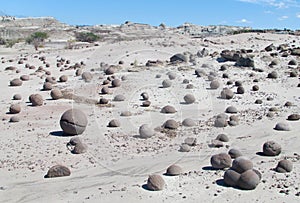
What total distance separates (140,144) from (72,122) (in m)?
2.19

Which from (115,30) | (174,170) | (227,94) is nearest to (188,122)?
(174,170)

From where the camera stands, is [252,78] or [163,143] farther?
[252,78]

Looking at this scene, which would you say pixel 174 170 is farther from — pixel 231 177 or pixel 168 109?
pixel 168 109

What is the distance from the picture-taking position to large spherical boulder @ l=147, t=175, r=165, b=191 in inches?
353

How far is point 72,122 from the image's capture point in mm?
12945

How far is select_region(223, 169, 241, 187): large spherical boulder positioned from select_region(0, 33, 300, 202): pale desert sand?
0.13 metres

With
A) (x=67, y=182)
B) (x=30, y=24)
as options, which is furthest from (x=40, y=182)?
(x=30, y=24)

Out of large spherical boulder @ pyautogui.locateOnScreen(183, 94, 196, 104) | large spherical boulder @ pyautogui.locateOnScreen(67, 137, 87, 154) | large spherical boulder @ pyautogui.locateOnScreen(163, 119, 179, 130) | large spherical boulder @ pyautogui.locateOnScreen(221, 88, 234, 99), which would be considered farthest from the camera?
large spherical boulder @ pyautogui.locateOnScreen(221, 88, 234, 99)

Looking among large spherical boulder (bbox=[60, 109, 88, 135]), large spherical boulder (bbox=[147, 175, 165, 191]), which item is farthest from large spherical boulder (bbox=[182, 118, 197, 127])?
large spherical boulder (bbox=[147, 175, 165, 191])

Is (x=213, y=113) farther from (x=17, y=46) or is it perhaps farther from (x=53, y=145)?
(x=17, y=46)

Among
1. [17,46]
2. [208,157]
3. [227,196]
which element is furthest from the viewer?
[17,46]

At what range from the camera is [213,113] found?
16.4m

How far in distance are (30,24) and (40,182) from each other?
297 feet

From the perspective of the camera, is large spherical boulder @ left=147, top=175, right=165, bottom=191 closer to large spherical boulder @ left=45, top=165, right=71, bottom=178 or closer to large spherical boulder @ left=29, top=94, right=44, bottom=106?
large spherical boulder @ left=45, top=165, right=71, bottom=178
